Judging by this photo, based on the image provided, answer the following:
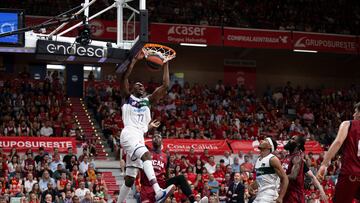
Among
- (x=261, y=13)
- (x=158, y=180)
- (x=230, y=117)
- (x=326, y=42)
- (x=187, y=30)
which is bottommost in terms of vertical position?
(x=230, y=117)

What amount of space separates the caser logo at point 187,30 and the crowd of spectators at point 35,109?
6.01 m

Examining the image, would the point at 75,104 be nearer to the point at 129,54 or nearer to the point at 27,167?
the point at 27,167

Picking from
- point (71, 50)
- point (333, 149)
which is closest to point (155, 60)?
point (71, 50)

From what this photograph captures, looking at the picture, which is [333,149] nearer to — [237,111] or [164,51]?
[164,51]

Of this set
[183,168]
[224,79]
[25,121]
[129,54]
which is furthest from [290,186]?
[224,79]

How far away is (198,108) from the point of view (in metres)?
30.8

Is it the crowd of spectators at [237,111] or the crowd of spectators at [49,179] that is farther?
the crowd of spectators at [237,111]

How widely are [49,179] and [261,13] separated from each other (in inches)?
737

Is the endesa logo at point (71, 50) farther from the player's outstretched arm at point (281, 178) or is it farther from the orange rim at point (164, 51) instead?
the player's outstretched arm at point (281, 178)

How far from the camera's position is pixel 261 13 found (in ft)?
116

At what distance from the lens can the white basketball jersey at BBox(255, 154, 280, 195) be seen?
1077 centimetres

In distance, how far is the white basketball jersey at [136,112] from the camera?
10844mm

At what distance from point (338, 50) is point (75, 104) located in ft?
46.0

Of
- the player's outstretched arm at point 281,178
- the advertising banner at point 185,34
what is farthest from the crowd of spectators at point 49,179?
the advertising banner at point 185,34
